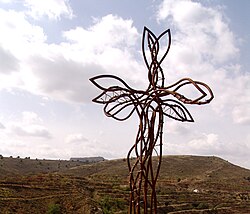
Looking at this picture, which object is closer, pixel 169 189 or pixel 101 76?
pixel 101 76

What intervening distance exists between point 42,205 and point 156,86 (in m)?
26.3

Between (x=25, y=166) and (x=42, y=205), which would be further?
(x=25, y=166)

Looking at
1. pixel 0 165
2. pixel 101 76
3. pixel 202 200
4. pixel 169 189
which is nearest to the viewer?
pixel 101 76

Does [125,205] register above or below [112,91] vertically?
below

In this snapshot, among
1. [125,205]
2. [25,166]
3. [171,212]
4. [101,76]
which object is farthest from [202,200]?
[25,166]

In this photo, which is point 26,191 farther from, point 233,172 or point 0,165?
point 233,172

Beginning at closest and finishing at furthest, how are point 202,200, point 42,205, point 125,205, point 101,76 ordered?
1. point 101,76
2. point 42,205
3. point 125,205
4. point 202,200

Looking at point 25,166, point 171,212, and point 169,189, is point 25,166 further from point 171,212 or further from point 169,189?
point 171,212

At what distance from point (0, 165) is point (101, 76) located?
63365mm

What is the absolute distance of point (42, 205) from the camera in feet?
93.1

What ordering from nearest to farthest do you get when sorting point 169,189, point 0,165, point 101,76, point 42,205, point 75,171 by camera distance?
point 101,76 → point 42,205 → point 169,189 → point 0,165 → point 75,171

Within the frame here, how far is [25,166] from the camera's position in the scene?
72625 mm

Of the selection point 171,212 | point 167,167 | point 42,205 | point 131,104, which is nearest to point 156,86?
point 131,104

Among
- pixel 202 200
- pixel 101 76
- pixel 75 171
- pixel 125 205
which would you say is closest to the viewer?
pixel 101 76
